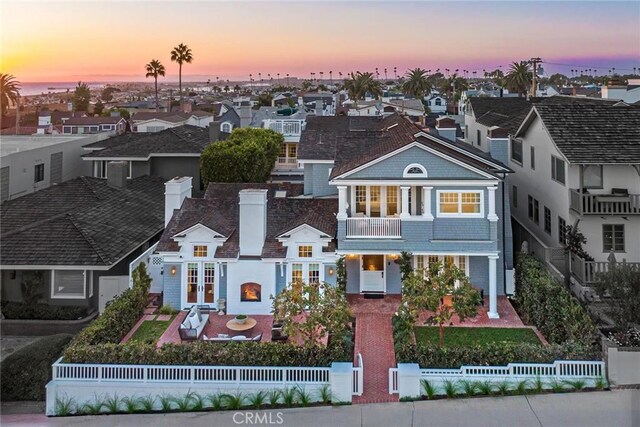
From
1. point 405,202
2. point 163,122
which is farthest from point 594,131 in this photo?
point 163,122

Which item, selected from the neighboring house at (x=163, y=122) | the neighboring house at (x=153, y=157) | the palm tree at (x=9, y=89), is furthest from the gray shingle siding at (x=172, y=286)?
the palm tree at (x=9, y=89)

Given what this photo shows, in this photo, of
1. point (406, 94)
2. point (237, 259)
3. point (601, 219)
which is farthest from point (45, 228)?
point (406, 94)

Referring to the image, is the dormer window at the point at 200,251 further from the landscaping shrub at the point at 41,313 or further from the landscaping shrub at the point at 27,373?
the landscaping shrub at the point at 27,373

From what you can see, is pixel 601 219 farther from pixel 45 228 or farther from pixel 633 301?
pixel 45 228

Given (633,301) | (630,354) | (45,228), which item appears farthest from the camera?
(45,228)

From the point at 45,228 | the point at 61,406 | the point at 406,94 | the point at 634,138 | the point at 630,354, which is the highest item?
the point at 406,94

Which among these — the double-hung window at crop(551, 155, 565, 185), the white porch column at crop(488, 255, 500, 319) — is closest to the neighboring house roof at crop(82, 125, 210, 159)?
the double-hung window at crop(551, 155, 565, 185)
